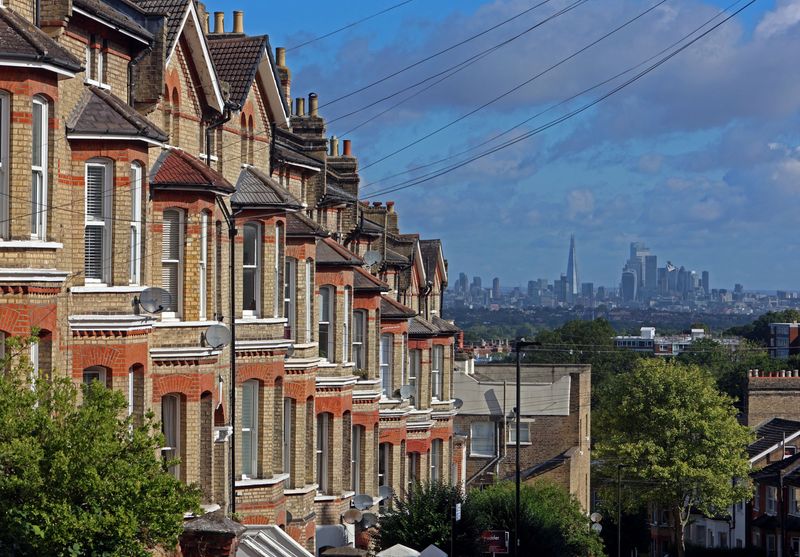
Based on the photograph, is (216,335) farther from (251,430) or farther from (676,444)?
(676,444)

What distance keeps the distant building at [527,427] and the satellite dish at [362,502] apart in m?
41.2

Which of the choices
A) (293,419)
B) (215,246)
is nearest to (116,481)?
(215,246)

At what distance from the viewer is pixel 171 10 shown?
30.5m

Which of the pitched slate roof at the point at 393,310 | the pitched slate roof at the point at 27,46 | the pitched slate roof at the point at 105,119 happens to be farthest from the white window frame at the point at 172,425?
the pitched slate roof at the point at 393,310

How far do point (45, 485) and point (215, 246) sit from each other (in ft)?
42.4

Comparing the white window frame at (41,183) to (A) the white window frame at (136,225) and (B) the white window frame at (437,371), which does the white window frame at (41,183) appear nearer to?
(A) the white window frame at (136,225)

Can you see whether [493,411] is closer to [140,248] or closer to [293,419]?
[293,419]

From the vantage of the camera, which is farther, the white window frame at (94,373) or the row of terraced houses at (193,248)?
the white window frame at (94,373)

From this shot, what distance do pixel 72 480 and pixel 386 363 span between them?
35.9m

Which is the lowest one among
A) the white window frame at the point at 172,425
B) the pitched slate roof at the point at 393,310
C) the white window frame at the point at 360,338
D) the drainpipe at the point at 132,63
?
the white window frame at the point at 172,425

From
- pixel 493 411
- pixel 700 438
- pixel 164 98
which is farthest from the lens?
pixel 493 411

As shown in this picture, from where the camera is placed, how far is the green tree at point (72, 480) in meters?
18.7

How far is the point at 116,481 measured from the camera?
19.2 metres

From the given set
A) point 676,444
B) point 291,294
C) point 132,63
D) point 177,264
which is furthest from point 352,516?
point 676,444
